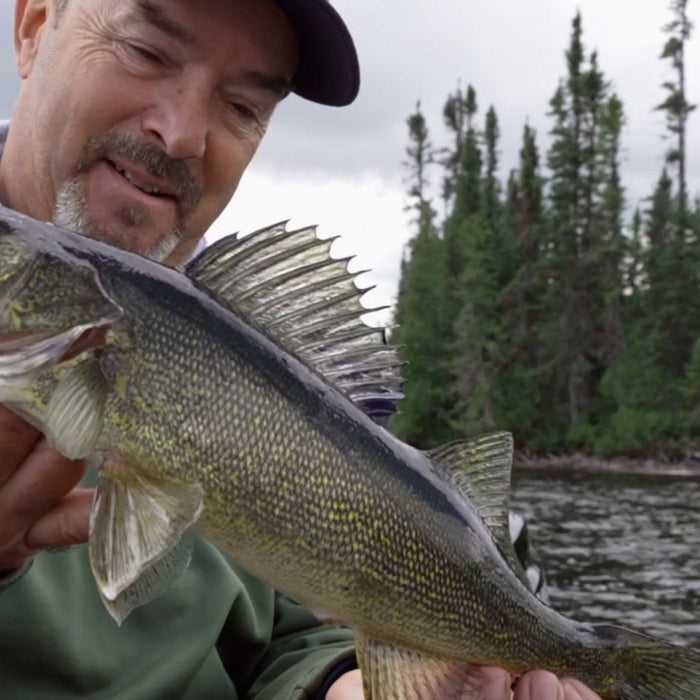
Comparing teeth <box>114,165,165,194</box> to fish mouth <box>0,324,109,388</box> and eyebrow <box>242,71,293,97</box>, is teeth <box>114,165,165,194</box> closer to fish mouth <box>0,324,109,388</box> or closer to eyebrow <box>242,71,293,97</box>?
eyebrow <box>242,71,293,97</box>

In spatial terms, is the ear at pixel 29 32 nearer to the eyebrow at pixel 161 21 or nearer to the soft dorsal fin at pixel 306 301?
the eyebrow at pixel 161 21

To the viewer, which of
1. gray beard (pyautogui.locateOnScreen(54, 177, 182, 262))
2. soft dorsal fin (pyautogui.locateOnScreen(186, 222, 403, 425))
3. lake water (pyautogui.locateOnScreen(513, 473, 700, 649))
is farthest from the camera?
lake water (pyautogui.locateOnScreen(513, 473, 700, 649))

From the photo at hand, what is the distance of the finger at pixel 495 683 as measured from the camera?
108 inches

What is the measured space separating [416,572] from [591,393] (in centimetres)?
4748

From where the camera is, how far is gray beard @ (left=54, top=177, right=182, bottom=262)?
3.23 meters

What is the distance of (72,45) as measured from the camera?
11.5ft

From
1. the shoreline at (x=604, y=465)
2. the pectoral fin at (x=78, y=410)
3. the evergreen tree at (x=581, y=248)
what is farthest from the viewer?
the evergreen tree at (x=581, y=248)

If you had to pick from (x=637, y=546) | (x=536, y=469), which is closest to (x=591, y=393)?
(x=536, y=469)

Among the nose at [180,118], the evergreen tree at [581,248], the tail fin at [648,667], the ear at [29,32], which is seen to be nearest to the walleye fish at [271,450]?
the tail fin at [648,667]

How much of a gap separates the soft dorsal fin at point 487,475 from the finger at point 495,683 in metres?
0.28

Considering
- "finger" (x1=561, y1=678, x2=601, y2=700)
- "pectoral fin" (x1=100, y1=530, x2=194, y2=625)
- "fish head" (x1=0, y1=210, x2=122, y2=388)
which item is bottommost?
"finger" (x1=561, y1=678, x2=601, y2=700)

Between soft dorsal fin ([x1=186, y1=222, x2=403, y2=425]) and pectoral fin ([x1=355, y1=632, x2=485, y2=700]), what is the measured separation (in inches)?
25.1

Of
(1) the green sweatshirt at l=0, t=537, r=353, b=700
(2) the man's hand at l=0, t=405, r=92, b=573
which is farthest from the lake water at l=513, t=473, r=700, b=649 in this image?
(2) the man's hand at l=0, t=405, r=92, b=573

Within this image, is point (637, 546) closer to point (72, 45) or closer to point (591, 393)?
point (72, 45)
